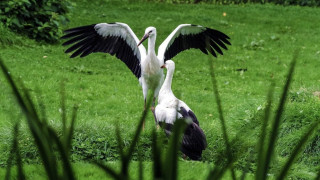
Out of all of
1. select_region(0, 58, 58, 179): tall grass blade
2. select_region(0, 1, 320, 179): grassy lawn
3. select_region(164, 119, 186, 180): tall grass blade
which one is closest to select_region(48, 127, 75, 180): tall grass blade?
select_region(0, 58, 58, 179): tall grass blade

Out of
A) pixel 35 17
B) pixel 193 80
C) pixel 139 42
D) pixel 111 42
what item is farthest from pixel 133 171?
pixel 35 17

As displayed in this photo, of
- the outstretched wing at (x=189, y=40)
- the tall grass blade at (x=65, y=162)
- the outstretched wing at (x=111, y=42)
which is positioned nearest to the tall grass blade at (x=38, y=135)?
the tall grass blade at (x=65, y=162)

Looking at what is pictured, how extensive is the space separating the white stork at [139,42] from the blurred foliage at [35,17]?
145 inches

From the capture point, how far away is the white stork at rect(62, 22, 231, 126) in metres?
6.71

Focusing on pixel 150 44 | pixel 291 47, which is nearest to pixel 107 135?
pixel 150 44

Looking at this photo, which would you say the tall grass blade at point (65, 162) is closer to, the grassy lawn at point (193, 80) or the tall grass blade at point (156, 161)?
the tall grass blade at point (156, 161)

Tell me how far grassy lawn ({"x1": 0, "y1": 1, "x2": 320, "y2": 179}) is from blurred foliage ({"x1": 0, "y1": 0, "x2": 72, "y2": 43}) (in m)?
0.27

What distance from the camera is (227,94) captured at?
888 cm

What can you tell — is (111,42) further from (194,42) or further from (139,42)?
(194,42)

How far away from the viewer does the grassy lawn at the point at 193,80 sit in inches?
203

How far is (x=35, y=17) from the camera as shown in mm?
10781

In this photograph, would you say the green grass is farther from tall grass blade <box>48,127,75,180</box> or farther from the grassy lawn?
tall grass blade <box>48,127,75,180</box>

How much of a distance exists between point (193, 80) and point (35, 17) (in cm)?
352

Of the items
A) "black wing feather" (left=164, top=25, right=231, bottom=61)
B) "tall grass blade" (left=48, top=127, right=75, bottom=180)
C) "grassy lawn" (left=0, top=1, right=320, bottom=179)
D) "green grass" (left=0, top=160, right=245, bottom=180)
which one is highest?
"tall grass blade" (left=48, top=127, right=75, bottom=180)
